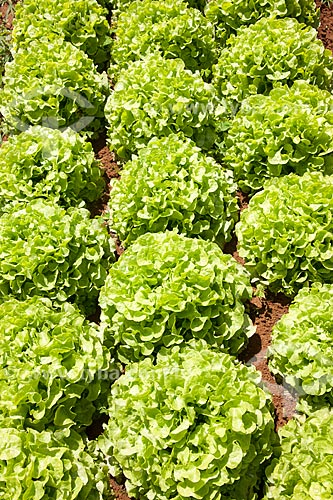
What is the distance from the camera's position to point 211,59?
8617mm

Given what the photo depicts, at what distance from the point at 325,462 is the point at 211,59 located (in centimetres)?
582

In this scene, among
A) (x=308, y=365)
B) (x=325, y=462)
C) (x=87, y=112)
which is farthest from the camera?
(x=87, y=112)

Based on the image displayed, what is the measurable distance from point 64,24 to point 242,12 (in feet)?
7.96

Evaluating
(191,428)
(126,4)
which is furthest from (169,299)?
(126,4)

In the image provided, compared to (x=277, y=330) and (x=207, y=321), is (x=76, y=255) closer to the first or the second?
(x=207, y=321)

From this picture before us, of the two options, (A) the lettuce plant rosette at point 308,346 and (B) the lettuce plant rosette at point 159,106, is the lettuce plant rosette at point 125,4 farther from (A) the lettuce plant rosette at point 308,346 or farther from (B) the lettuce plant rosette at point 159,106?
(A) the lettuce plant rosette at point 308,346

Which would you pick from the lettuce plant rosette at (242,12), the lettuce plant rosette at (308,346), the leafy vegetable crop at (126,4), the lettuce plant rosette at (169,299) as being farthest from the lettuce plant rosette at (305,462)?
the leafy vegetable crop at (126,4)

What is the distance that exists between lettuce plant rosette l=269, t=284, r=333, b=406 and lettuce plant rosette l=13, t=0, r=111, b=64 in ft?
16.3

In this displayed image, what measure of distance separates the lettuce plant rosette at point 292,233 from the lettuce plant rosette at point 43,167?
190 cm

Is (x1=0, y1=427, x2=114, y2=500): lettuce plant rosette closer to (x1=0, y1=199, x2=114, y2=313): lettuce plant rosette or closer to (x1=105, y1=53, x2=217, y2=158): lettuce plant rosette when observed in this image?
(x1=0, y1=199, x2=114, y2=313): lettuce plant rosette

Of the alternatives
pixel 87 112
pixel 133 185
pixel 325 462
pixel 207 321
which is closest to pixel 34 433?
pixel 207 321

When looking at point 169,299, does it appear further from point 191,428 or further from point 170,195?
point 170,195

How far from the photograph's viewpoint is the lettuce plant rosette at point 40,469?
4527 mm

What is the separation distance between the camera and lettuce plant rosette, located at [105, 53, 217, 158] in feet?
23.3
